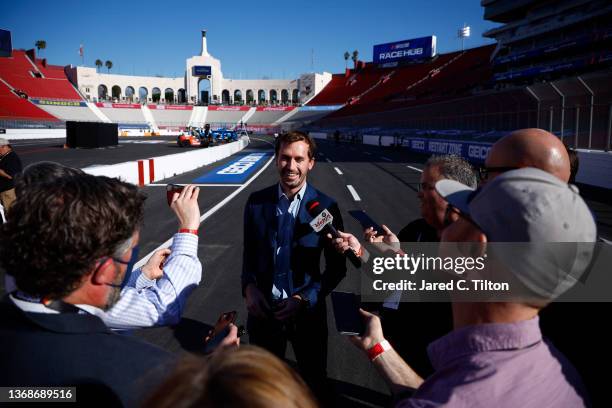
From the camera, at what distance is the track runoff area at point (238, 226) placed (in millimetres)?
3889

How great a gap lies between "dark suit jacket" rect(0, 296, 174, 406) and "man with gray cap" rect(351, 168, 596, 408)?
87 centimetres

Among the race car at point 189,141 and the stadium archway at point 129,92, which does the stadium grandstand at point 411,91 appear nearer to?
the stadium archway at point 129,92

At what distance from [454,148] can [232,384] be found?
98.4ft

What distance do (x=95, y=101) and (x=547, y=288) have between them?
100152 mm

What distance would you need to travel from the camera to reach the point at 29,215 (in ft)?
4.36

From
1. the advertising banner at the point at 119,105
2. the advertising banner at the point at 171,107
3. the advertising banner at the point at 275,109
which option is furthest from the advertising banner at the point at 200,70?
the advertising banner at the point at 119,105

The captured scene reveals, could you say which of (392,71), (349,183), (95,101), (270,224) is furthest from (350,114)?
(270,224)

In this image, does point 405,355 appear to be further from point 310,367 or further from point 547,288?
point 547,288

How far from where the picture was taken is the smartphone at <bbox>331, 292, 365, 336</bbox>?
1830 millimetres

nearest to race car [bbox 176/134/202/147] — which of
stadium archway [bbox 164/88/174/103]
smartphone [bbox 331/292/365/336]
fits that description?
smartphone [bbox 331/292/365/336]

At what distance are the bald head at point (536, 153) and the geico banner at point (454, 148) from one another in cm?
1817

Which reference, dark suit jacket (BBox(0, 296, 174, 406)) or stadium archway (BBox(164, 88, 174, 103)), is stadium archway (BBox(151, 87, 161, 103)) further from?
dark suit jacket (BBox(0, 296, 174, 406))

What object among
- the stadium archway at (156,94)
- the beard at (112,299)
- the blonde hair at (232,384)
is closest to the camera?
the blonde hair at (232,384)

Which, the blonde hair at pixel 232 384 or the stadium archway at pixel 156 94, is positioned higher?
the stadium archway at pixel 156 94
